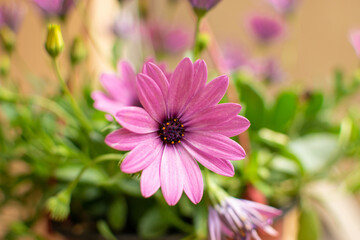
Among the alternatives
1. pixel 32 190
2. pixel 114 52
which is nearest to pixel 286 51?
pixel 114 52

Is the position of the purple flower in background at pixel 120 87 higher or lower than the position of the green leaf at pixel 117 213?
higher

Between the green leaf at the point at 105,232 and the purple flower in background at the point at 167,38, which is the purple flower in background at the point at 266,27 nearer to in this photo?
the purple flower in background at the point at 167,38

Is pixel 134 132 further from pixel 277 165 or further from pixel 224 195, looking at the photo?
pixel 277 165

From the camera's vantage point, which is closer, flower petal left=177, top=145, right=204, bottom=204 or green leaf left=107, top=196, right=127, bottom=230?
flower petal left=177, top=145, right=204, bottom=204

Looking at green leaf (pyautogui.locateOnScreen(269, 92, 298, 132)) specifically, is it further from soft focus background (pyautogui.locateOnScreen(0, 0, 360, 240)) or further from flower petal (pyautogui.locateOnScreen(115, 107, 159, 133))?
soft focus background (pyautogui.locateOnScreen(0, 0, 360, 240))

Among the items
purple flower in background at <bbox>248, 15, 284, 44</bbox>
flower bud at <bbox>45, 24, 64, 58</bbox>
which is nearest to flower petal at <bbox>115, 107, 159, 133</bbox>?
flower bud at <bbox>45, 24, 64, 58</bbox>

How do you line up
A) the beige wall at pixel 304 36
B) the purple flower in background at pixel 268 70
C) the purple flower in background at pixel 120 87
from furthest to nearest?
the beige wall at pixel 304 36 < the purple flower in background at pixel 268 70 < the purple flower in background at pixel 120 87

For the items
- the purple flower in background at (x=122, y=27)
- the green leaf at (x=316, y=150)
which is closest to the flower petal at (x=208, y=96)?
the green leaf at (x=316, y=150)

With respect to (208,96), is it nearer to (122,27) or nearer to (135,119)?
(135,119)
